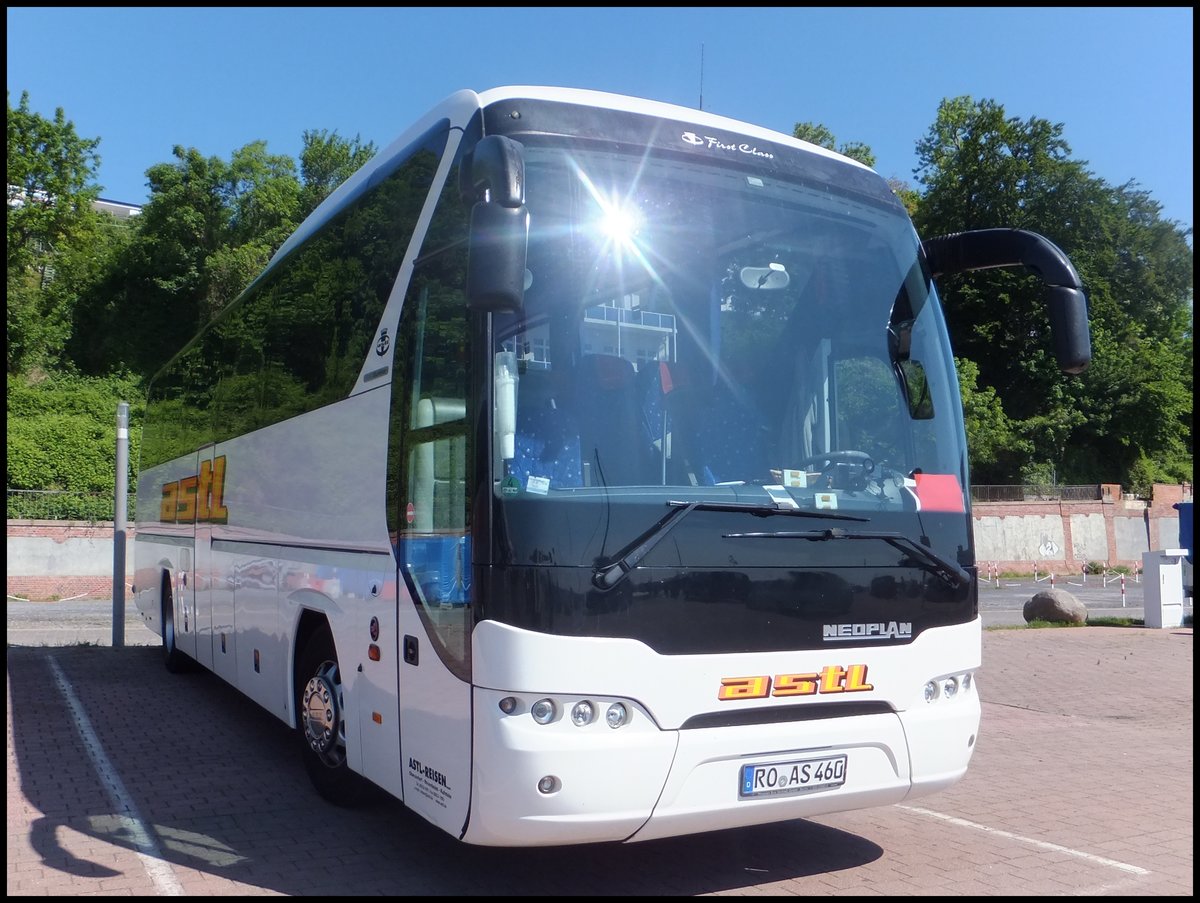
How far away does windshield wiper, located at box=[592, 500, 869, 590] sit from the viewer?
462 centimetres

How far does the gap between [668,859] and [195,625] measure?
6307mm

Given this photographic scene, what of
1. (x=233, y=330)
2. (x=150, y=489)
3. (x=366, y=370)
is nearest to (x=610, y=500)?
(x=366, y=370)

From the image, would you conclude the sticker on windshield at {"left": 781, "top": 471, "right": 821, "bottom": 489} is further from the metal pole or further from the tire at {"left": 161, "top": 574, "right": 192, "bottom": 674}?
the metal pole

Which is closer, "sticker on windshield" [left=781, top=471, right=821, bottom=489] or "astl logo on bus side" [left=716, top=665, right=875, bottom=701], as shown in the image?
"astl logo on bus side" [left=716, top=665, right=875, bottom=701]

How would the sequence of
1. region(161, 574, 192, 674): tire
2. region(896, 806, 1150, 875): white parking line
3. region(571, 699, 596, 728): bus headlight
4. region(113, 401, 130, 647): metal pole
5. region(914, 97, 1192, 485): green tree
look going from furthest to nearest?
region(914, 97, 1192, 485): green tree
region(113, 401, 130, 647): metal pole
region(161, 574, 192, 674): tire
region(896, 806, 1150, 875): white parking line
region(571, 699, 596, 728): bus headlight

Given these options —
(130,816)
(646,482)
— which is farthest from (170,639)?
(646,482)

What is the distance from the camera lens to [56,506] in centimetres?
2989

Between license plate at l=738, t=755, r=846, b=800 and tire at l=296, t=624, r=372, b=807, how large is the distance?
2477 millimetres

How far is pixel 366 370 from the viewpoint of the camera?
6137mm

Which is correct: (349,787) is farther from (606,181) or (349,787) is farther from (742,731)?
(606,181)

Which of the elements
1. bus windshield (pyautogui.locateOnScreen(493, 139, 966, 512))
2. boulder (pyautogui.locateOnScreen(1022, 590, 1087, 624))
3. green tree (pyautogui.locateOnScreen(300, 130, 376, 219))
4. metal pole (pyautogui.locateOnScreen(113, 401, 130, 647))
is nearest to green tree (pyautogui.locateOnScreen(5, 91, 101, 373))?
green tree (pyautogui.locateOnScreen(300, 130, 376, 219))

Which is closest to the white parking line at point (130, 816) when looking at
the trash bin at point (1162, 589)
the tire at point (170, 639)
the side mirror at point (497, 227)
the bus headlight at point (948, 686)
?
the tire at point (170, 639)

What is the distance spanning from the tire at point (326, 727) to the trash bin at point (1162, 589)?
55.8ft

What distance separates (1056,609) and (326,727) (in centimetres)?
1679
